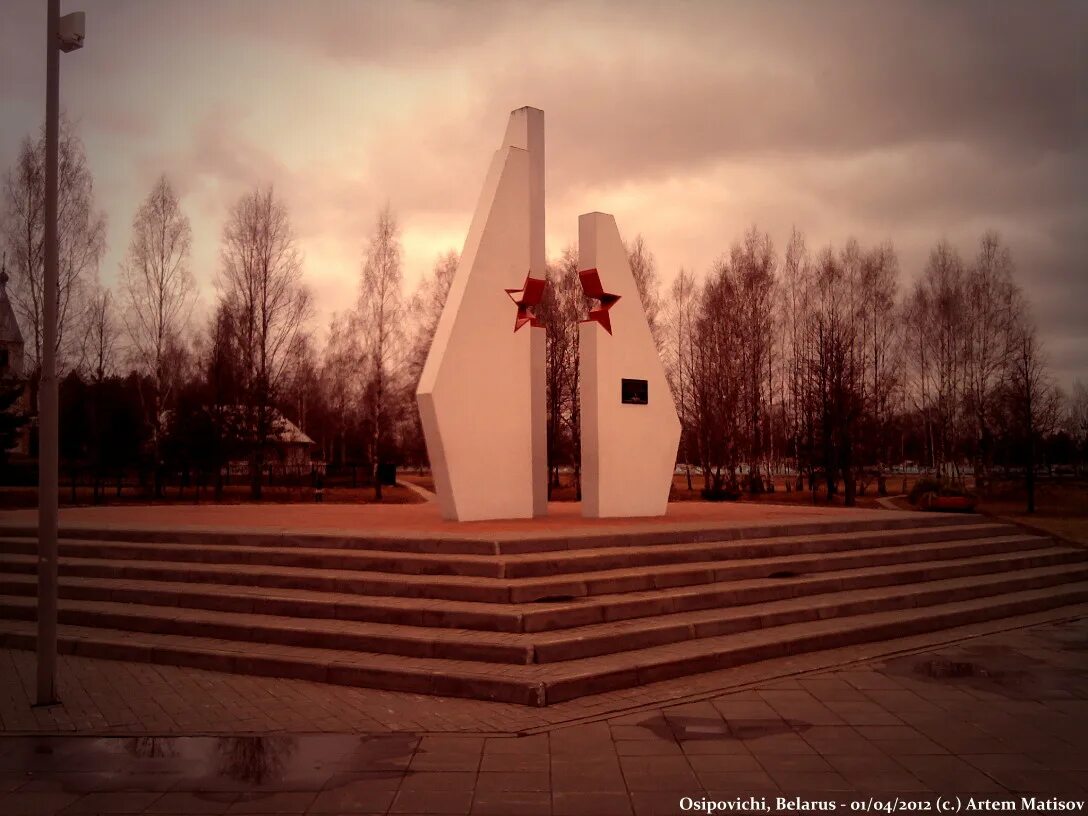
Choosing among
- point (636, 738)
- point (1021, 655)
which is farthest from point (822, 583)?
point (636, 738)

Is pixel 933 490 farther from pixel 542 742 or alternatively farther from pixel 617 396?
pixel 542 742

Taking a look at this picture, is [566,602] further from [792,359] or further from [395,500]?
[792,359]

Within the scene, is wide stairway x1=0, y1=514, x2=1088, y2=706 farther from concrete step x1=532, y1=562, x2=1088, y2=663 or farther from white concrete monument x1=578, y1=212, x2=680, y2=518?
white concrete monument x1=578, y1=212, x2=680, y2=518

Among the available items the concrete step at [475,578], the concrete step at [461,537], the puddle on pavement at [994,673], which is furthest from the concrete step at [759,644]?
the concrete step at [461,537]

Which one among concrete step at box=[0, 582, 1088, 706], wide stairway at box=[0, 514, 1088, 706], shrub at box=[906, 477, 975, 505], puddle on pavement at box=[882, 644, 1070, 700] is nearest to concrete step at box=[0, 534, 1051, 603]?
wide stairway at box=[0, 514, 1088, 706]

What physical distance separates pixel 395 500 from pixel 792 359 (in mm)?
20287

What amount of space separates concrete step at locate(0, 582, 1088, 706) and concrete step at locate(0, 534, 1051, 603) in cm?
113

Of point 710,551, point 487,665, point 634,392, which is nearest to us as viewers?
point 487,665

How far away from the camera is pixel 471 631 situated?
7.96 m

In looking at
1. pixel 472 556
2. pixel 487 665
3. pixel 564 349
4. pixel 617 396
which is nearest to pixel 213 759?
pixel 487 665

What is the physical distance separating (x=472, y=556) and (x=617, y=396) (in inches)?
214

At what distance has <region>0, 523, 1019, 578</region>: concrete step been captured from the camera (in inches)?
359

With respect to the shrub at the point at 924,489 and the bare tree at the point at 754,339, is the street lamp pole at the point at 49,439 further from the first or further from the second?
the bare tree at the point at 754,339

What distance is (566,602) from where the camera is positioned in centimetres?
848
